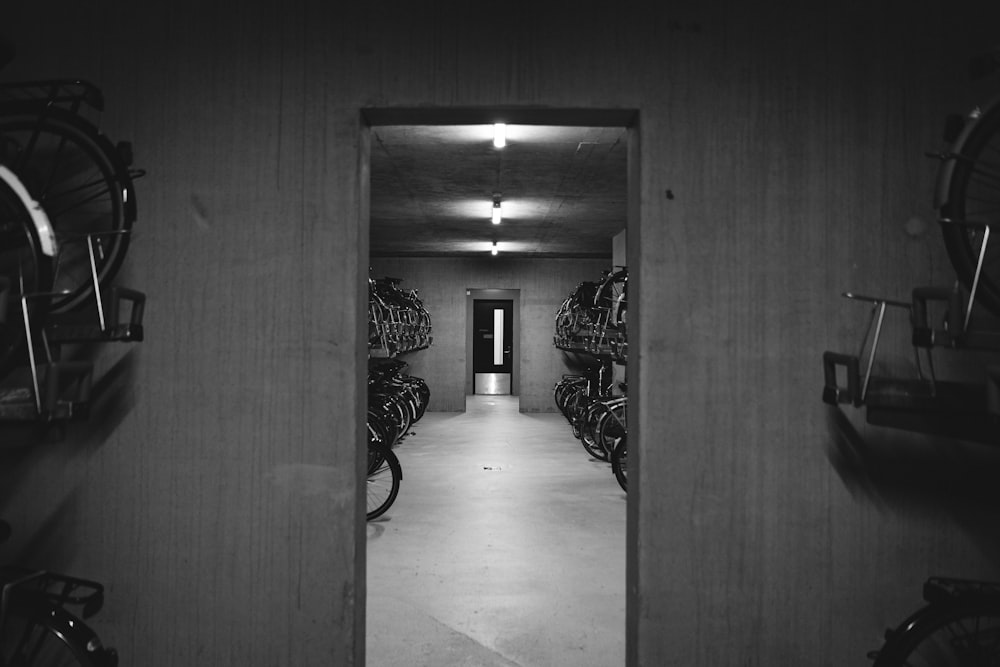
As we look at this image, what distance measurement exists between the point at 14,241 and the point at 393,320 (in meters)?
5.78

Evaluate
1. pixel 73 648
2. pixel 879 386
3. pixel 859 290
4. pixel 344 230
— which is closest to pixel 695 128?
pixel 859 290

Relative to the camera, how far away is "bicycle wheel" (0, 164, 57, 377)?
5.42ft

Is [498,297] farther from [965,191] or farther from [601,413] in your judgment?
[965,191]

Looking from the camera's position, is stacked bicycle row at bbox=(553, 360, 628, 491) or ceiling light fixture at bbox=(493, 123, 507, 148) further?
stacked bicycle row at bbox=(553, 360, 628, 491)

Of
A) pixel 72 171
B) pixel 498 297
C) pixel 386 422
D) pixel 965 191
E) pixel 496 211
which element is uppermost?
pixel 496 211

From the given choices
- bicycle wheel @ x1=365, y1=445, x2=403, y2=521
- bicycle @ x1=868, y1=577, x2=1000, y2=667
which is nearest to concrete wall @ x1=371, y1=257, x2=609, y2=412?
bicycle wheel @ x1=365, y1=445, x2=403, y2=521

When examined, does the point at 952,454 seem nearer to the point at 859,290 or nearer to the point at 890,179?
the point at 859,290

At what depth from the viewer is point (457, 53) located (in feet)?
6.89

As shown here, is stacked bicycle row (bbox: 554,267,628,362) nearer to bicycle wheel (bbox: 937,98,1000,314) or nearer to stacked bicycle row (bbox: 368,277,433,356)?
stacked bicycle row (bbox: 368,277,433,356)

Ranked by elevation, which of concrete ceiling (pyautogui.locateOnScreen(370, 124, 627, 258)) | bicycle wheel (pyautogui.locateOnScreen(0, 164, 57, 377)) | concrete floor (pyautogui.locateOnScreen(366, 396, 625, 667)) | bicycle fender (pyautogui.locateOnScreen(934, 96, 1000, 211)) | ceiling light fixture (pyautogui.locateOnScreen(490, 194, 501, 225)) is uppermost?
concrete ceiling (pyautogui.locateOnScreen(370, 124, 627, 258))

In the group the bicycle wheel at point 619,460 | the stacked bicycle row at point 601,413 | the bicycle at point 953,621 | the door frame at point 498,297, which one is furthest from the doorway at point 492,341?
the bicycle at point 953,621

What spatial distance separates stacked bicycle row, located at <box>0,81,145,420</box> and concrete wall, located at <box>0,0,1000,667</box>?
0.17m

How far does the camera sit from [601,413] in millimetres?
6988

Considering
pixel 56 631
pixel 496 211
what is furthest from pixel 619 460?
pixel 56 631
